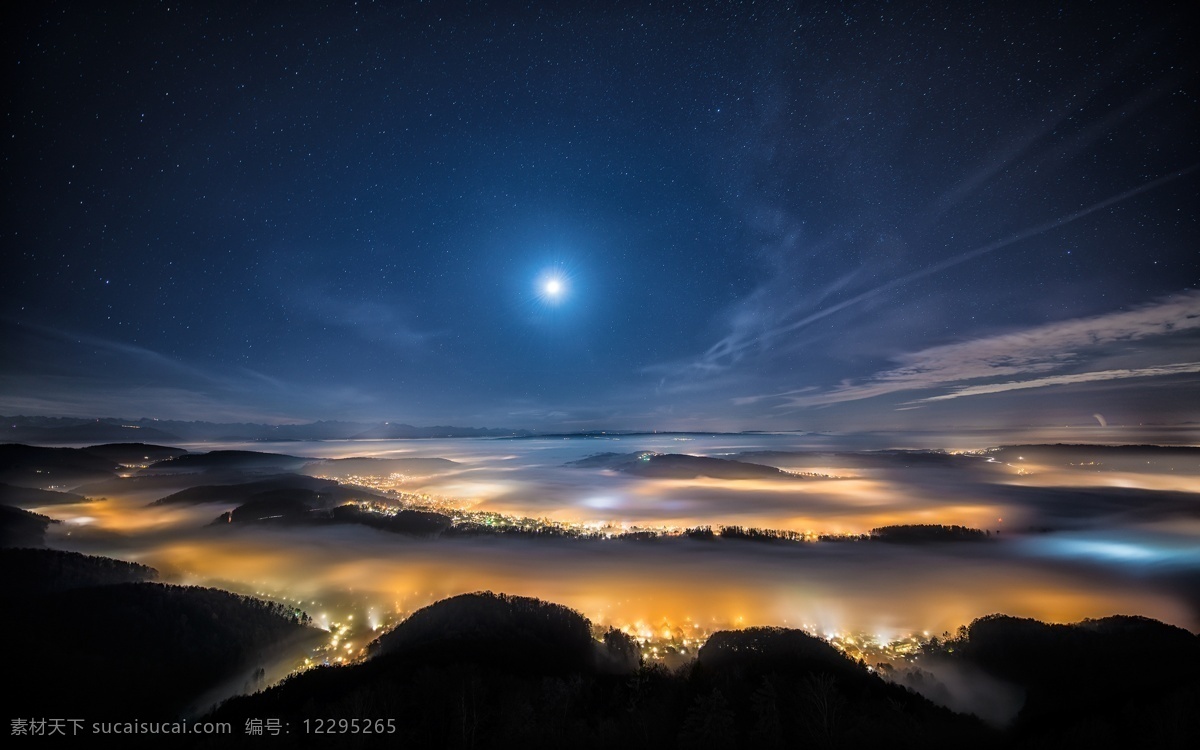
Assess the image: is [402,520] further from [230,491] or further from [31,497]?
[31,497]

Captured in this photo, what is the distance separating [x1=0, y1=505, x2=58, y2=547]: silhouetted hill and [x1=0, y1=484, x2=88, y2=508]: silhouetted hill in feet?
178

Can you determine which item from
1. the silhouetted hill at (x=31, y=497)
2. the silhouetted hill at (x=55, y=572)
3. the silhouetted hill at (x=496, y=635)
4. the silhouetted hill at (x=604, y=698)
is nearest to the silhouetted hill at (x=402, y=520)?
the silhouetted hill at (x=55, y=572)

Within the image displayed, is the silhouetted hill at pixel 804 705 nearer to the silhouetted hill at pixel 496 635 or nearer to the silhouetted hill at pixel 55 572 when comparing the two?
the silhouetted hill at pixel 496 635

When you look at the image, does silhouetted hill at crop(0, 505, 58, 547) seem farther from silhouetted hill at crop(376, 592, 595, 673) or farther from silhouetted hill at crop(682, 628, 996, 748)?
silhouetted hill at crop(682, 628, 996, 748)

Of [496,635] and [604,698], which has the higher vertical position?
[604,698]

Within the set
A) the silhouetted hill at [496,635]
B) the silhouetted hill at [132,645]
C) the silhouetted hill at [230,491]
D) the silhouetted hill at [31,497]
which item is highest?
the silhouetted hill at [31,497]

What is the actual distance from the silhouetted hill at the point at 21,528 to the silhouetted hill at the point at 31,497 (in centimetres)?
5435

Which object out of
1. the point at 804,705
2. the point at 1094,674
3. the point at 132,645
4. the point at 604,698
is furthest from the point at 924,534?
the point at 132,645

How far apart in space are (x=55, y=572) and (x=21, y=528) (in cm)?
6281

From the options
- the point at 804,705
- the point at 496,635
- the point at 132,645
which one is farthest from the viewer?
the point at 496,635

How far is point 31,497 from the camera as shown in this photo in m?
162

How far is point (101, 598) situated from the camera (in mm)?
72625

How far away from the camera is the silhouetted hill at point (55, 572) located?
251 ft

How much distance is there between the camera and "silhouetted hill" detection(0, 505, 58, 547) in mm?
108688
